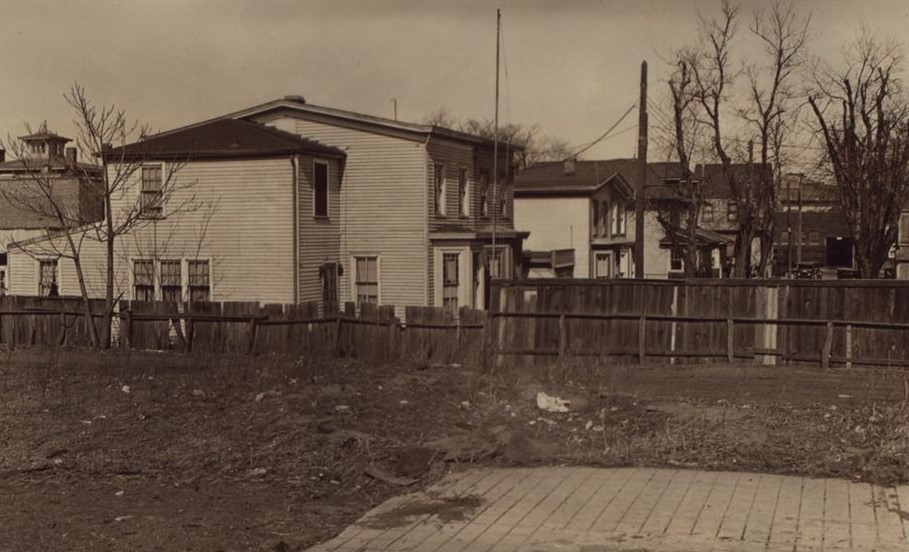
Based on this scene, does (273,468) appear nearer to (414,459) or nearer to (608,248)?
(414,459)

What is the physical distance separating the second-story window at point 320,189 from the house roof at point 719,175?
80.0 feet

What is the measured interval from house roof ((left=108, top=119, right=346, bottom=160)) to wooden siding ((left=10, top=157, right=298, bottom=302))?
1.17 feet

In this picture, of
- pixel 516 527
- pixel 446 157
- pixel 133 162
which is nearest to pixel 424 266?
pixel 446 157

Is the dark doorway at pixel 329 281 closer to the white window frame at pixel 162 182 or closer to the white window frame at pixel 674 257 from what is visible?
the white window frame at pixel 162 182

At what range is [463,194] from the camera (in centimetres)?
2903

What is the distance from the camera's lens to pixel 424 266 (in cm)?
2645

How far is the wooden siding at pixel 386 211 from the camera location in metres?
26.5

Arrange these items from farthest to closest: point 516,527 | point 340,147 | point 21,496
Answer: point 340,147, point 21,496, point 516,527

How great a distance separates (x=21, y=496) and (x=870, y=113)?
31.3 m

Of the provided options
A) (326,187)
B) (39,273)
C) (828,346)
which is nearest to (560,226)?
(326,187)

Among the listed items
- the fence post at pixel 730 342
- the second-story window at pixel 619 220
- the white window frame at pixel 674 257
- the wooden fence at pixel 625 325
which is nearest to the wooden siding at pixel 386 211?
the wooden fence at pixel 625 325

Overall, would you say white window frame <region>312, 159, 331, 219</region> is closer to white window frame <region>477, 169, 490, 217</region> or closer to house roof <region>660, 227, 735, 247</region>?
white window frame <region>477, 169, 490, 217</region>

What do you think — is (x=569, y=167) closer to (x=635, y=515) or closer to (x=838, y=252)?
(x=635, y=515)

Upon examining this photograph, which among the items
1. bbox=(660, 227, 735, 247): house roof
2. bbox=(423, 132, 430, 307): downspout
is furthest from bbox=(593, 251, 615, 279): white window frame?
bbox=(423, 132, 430, 307): downspout
